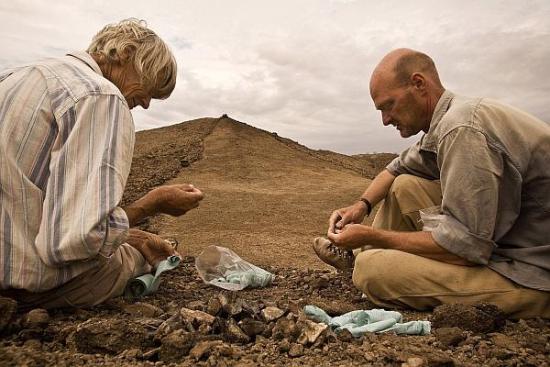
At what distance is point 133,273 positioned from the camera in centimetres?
305

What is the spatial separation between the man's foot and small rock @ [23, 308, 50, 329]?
1.89m

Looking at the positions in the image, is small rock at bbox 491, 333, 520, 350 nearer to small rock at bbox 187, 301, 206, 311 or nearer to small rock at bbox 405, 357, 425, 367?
small rock at bbox 405, 357, 425, 367

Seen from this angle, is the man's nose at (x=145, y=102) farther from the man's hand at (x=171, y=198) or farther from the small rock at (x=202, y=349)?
the small rock at (x=202, y=349)

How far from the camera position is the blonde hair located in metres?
2.72

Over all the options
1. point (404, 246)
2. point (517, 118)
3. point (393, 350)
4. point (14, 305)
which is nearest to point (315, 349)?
point (393, 350)

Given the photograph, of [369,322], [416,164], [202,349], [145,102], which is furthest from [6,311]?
[416,164]

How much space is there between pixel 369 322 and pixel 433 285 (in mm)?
437

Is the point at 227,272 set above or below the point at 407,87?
below

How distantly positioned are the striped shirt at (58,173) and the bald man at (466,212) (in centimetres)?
140

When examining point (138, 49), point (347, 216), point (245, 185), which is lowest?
point (245, 185)

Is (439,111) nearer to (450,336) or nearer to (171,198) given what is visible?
(450,336)

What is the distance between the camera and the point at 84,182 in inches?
86.4

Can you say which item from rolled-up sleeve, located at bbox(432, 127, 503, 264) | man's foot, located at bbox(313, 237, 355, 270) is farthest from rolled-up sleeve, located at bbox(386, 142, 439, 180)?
rolled-up sleeve, located at bbox(432, 127, 503, 264)

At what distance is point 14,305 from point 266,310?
1085 millimetres
